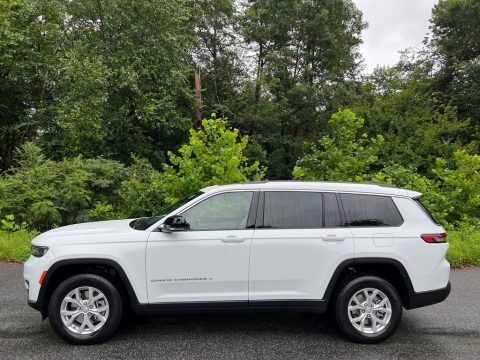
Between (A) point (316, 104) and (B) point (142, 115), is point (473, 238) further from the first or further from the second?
(A) point (316, 104)

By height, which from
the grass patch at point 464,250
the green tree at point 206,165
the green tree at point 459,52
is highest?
the green tree at point 459,52

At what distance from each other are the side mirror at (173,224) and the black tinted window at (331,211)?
1.54 meters

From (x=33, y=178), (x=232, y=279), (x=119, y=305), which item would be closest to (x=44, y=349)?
(x=119, y=305)

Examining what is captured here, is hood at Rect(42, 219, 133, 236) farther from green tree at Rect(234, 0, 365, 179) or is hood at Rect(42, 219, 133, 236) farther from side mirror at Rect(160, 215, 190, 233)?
green tree at Rect(234, 0, 365, 179)

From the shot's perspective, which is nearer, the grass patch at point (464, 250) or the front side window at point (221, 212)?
the front side window at point (221, 212)

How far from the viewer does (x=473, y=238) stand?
27.7ft

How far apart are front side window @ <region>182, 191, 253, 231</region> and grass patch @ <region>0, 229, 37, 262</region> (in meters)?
4.75

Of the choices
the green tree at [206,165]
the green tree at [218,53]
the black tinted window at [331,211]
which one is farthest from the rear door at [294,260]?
the green tree at [218,53]

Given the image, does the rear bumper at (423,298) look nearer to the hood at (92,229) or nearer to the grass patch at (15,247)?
the hood at (92,229)

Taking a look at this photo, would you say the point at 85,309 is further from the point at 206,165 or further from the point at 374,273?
the point at 206,165

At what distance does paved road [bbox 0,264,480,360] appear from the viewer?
4094 mm

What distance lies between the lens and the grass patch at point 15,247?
7711 millimetres

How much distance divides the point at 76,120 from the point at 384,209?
48.2ft

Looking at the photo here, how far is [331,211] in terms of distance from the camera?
15.1 feet
